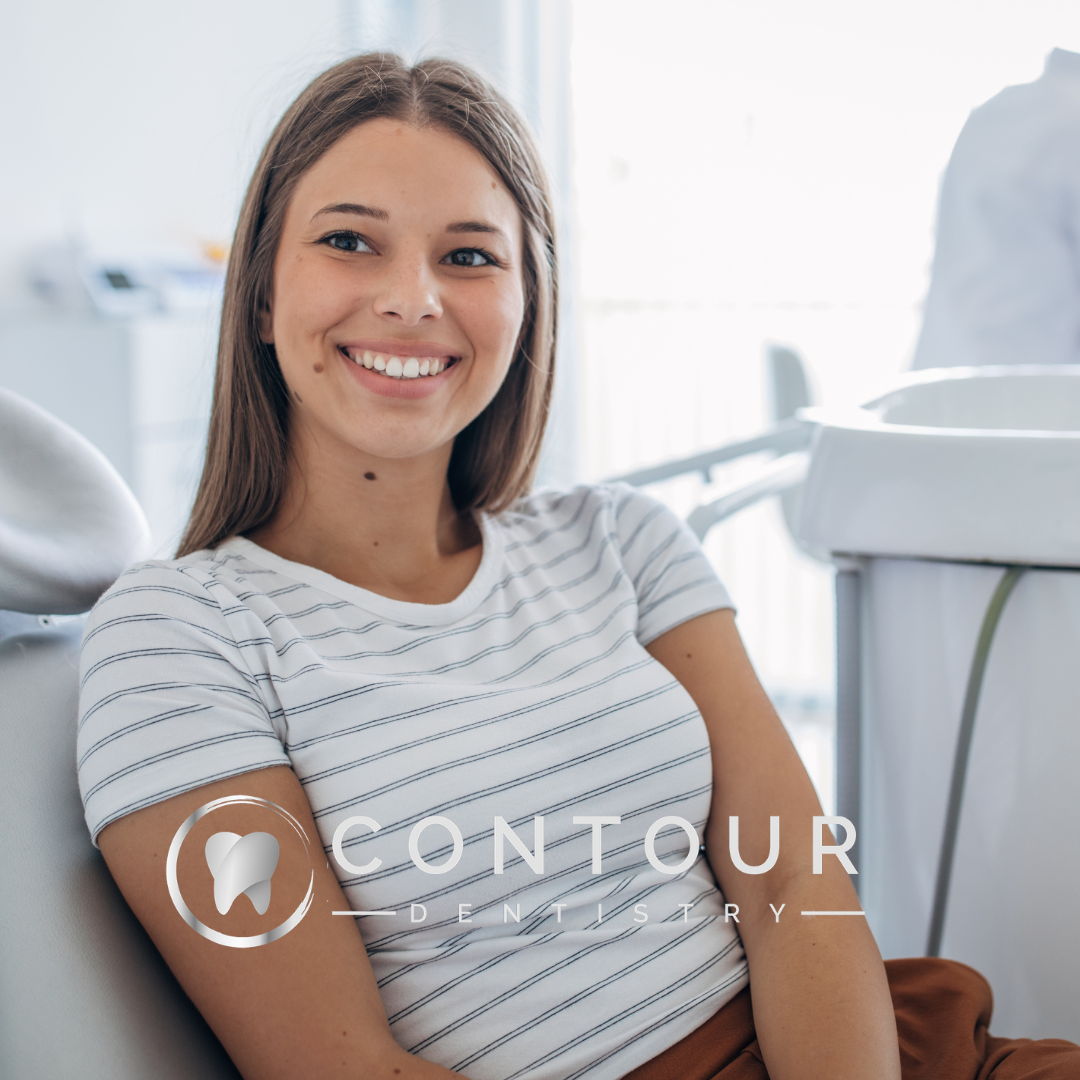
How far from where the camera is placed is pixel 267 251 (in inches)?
33.7

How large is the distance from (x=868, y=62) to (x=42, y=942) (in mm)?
2719

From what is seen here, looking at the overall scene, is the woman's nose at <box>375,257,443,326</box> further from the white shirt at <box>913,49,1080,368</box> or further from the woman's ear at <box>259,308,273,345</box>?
the white shirt at <box>913,49,1080,368</box>

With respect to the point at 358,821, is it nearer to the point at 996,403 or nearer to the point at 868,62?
the point at 996,403

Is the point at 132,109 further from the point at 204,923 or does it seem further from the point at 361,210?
the point at 204,923

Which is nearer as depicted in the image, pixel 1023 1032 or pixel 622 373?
pixel 1023 1032

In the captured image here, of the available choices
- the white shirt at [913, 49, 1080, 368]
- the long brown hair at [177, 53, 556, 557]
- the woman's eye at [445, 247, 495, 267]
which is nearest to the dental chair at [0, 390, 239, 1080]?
the long brown hair at [177, 53, 556, 557]

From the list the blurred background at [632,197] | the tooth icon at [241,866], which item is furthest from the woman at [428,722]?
the blurred background at [632,197]

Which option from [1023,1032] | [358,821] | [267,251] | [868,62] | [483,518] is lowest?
[1023,1032]

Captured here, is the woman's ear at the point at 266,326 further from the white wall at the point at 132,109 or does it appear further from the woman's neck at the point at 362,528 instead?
the white wall at the point at 132,109

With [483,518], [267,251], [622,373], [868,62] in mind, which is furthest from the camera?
[622,373]

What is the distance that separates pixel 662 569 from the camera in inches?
36.0

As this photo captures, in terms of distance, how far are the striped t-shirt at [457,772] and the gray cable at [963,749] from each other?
0.24 m

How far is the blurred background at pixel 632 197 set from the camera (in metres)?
2.47

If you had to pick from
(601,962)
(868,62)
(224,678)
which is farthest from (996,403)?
(868,62)
